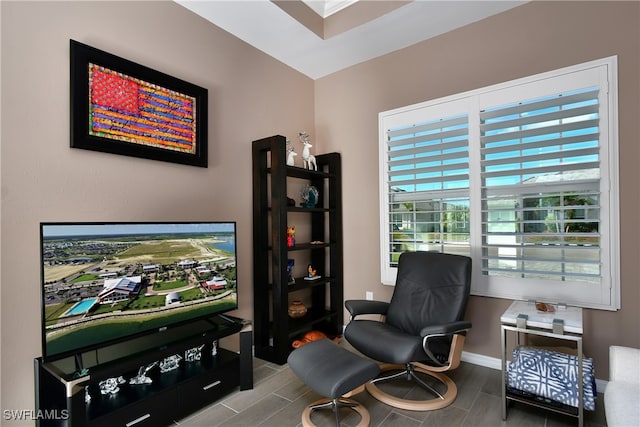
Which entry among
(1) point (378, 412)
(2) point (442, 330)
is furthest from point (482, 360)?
(1) point (378, 412)

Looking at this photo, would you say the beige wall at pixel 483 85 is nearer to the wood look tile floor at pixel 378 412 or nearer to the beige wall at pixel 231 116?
the beige wall at pixel 231 116

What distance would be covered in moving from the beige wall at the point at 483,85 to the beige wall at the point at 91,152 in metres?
1.10

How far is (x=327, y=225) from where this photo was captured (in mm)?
3684

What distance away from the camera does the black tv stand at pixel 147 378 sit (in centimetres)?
163

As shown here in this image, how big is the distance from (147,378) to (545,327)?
2.46 m

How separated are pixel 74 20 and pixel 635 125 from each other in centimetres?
368

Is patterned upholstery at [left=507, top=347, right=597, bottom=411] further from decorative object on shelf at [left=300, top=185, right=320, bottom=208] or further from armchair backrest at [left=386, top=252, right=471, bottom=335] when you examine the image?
decorative object on shelf at [left=300, top=185, right=320, bottom=208]

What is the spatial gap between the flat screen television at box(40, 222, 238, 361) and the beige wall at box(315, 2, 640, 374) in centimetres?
157

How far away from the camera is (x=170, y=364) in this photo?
217cm

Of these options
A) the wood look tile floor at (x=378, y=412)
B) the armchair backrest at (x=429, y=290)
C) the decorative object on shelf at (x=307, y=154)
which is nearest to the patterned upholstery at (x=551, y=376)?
the wood look tile floor at (x=378, y=412)

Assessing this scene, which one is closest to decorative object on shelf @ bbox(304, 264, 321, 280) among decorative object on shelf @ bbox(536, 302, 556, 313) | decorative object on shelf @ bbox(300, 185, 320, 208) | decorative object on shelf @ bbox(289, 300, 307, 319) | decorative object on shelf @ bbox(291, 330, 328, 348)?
decorative object on shelf @ bbox(289, 300, 307, 319)

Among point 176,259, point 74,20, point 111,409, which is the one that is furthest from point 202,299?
point 74,20

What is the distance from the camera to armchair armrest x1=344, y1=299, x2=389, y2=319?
259 centimetres

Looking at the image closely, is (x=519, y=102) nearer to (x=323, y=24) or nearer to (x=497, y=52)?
(x=497, y=52)
